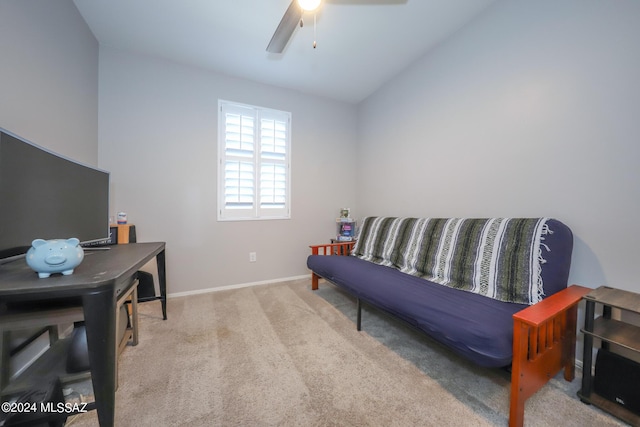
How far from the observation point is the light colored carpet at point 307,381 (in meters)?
1.08

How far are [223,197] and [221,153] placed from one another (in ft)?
1.71

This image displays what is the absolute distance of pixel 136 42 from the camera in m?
2.21

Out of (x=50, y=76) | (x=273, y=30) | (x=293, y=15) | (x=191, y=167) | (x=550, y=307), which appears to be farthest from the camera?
(x=191, y=167)

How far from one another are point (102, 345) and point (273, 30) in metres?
2.49

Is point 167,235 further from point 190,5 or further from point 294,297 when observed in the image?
point 190,5

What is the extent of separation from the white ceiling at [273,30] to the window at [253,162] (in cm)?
47

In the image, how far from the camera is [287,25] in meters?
1.56

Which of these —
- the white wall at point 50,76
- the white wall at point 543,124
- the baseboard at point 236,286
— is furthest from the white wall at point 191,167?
the white wall at point 543,124

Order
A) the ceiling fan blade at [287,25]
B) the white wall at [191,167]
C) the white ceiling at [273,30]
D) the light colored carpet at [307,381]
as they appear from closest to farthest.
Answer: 1. the light colored carpet at [307,381]
2. the ceiling fan blade at [287,25]
3. the white ceiling at [273,30]
4. the white wall at [191,167]

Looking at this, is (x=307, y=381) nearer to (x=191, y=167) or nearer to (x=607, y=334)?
(x=607, y=334)

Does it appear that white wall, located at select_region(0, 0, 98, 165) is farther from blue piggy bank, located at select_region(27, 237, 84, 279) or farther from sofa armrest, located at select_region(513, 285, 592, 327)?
sofa armrest, located at select_region(513, 285, 592, 327)

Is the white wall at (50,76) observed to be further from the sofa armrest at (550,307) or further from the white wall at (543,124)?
the white wall at (543,124)

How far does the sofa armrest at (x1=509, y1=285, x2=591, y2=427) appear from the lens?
3.16 feet

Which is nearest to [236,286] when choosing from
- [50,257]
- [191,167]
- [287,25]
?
[191,167]
